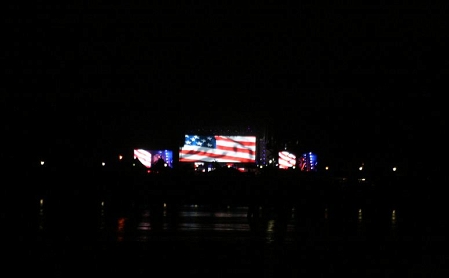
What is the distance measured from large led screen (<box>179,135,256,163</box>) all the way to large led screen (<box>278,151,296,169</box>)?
190 centimetres

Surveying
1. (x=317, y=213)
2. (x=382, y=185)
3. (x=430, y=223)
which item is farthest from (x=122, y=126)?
(x=430, y=223)

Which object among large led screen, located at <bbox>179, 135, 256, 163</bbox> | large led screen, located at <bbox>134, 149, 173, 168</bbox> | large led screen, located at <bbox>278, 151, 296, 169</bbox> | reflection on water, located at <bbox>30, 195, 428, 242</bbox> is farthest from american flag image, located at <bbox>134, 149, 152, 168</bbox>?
reflection on water, located at <bbox>30, 195, 428, 242</bbox>

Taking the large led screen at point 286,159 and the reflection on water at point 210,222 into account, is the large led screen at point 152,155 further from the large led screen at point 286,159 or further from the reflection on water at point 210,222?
the reflection on water at point 210,222

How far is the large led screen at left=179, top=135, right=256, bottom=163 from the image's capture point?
38.6 meters

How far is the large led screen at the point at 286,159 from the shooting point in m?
39.1

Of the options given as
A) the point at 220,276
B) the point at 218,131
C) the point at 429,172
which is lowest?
the point at 220,276

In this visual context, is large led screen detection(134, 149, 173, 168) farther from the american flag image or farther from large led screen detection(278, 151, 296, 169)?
large led screen detection(278, 151, 296, 169)

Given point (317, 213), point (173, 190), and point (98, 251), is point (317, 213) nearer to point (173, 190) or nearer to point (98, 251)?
point (173, 190)

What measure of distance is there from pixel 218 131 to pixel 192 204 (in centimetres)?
1627

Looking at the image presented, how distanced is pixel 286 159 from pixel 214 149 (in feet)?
14.7

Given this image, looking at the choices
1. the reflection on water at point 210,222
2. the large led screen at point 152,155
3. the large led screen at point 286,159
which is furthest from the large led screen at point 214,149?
the reflection on water at point 210,222

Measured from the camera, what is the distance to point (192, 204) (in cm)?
2389

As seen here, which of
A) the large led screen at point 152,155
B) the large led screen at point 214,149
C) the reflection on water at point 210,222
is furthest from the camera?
the large led screen at point 152,155

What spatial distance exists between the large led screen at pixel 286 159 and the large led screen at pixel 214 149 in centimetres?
190
